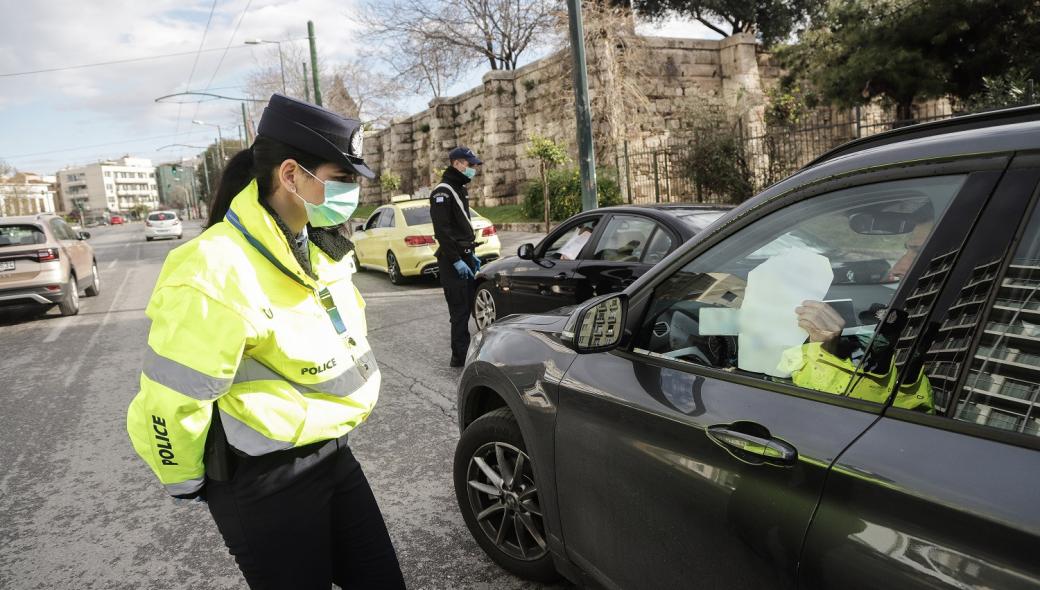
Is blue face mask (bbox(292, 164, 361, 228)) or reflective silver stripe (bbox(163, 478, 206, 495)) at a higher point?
blue face mask (bbox(292, 164, 361, 228))

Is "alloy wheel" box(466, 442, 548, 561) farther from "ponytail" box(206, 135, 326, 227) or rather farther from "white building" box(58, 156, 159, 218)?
"white building" box(58, 156, 159, 218)

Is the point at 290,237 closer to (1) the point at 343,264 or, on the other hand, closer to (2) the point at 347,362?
(1) the point at 343,264

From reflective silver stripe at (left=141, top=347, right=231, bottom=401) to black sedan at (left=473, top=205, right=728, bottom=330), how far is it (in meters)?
3.42

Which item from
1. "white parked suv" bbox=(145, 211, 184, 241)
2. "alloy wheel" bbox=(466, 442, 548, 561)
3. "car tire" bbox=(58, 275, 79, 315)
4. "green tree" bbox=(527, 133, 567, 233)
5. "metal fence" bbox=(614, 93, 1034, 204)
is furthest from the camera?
"white parked suv" bbox=(145, 211, 184, 241)

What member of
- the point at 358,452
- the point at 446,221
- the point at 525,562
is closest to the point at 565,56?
the point at 446,221

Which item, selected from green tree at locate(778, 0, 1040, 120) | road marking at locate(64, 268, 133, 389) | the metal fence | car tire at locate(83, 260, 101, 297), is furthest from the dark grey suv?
green tree at locate(778, 0, 1040, 120)

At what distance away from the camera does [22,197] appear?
113m

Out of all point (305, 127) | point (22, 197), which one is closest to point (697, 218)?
point (305, 127)

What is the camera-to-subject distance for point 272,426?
66.9 inches

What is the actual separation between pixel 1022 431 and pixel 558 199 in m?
18.7

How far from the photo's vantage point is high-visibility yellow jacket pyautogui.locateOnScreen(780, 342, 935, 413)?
1425mm

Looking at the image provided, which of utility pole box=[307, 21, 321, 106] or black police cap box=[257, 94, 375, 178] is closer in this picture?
black police cap box=[257, 94, 375, 178]

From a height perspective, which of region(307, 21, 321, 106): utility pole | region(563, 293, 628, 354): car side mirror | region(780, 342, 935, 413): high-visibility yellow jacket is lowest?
region(780, 342, 935, 413): high-visibility yellow jacket

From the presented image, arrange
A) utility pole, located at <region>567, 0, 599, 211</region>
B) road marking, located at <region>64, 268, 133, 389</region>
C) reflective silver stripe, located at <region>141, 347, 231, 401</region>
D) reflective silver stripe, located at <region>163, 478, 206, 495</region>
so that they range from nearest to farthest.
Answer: reflective silver stripe, located at <region>141, 347, 231, 401</region>, reflective silver stripe, located at <region>163, 478, 206, 495</region>, road marking, located at <region>64, 268, 133, 389</region>, utility pole, located at <region>567, 0, 599, 211</region>
